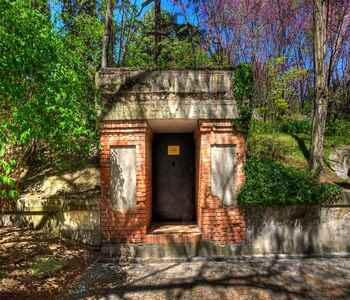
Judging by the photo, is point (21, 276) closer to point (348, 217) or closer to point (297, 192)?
point (297, 192)

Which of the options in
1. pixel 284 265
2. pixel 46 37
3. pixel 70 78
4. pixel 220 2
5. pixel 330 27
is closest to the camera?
pixel 46 37

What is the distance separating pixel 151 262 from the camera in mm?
5500

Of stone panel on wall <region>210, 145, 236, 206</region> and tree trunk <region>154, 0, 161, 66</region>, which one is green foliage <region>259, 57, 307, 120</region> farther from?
stone panel on wall <region>210, 145, 236, 206</region>

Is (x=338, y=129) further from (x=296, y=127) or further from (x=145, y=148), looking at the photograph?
(x=145, y=148)

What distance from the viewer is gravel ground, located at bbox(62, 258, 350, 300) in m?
4.13

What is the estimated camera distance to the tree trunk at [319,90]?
7.47m

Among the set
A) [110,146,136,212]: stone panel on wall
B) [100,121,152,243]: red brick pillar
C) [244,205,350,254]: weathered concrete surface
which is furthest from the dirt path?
[244,205,350,254]: weathered concrete surface

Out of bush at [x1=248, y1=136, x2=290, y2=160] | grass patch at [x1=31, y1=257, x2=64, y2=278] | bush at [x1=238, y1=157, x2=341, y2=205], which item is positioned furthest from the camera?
bush at [x1=248, y1=136, x2=290, y2=160]

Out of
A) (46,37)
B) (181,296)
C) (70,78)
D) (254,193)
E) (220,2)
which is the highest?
(220,2)

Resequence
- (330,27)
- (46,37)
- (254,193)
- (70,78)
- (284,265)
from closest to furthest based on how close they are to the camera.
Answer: (46,37), (70,78), (284,265), (254,193), (330,27)

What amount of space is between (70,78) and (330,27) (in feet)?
36.5

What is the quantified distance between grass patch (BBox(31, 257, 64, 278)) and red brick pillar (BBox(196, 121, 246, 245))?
279cm

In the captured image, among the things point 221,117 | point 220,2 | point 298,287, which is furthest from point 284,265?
point 220,2

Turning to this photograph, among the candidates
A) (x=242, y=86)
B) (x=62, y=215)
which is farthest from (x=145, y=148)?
(x=242, y=86)
